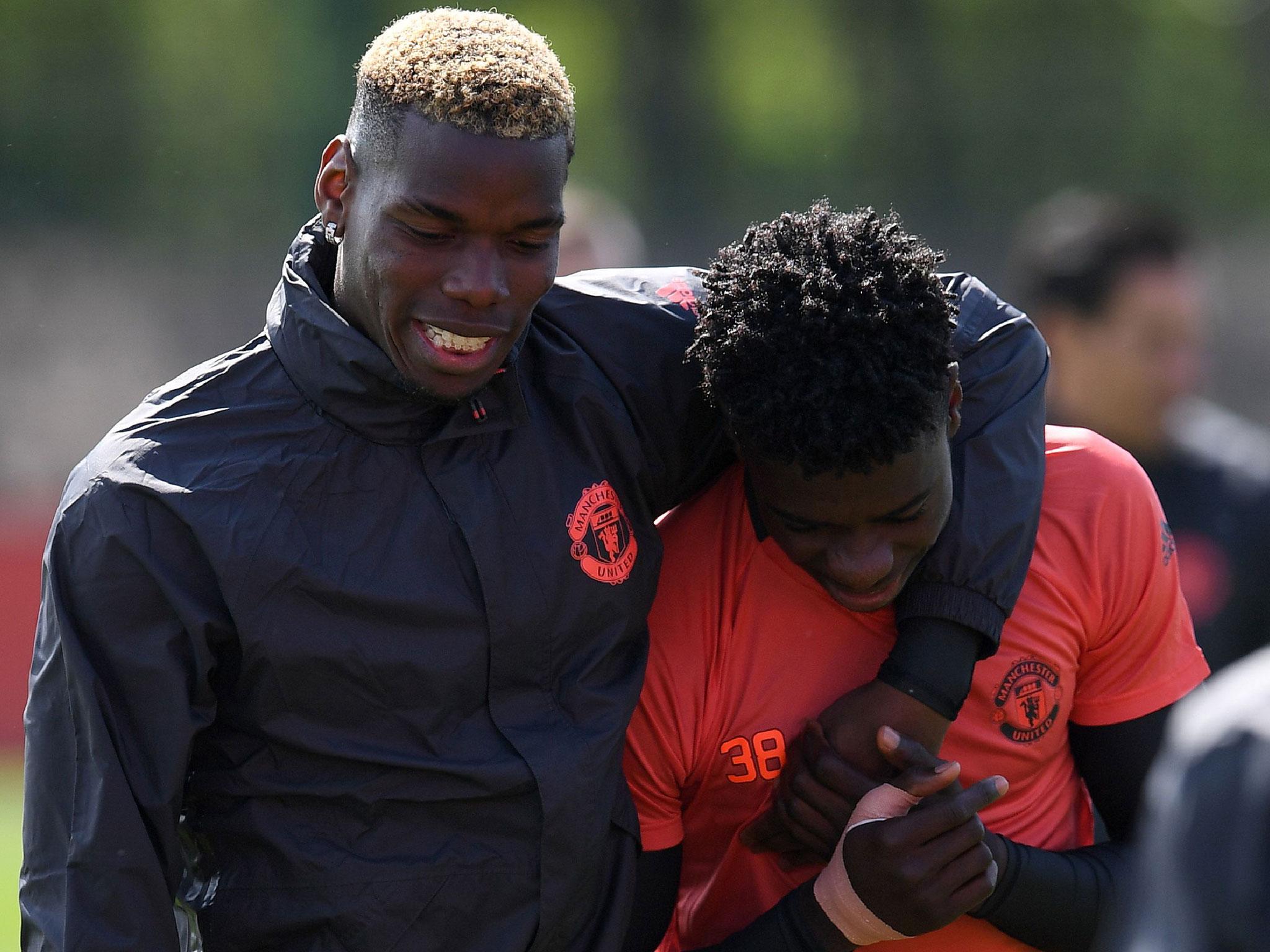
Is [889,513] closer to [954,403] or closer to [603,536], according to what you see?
[954,403]

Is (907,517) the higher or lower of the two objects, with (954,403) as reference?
lower

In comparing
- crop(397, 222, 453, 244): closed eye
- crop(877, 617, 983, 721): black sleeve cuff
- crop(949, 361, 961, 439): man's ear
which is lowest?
crop(877, 617, 983, 721): black sleeve cuff

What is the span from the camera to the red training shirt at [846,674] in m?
2.47

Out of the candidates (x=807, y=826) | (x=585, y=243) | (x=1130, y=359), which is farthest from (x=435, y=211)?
(x=585, y=243)

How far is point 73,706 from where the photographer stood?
6.97 ft

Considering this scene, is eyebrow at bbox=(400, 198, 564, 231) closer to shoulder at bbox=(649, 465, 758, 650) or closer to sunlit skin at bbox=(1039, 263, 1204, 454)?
shoulder at bbox=(649, 465, 758, 650)

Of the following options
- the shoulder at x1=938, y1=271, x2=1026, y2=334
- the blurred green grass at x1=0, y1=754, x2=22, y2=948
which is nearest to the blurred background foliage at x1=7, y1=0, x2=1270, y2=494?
the blurred green grass at x1=0, y1=754, x2=22, y2=948

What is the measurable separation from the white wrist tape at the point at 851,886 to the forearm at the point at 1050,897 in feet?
0.57

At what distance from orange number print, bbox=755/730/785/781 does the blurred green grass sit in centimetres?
398

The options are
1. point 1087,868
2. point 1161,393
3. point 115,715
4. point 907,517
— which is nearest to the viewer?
point 115,715

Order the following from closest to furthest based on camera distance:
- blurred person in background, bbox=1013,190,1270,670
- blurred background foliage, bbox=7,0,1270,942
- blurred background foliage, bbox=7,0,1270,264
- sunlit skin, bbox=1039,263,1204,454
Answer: blurred person in background, bbox=1013,190,1270,670 < sunlit skin, bbox=1039,263,1204,454 < blurred background foliage, bbox=7,0,1270,942 < blurred background foliage, bbox=7,0,1270,264

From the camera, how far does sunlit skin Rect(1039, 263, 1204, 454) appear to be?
14.2 feet

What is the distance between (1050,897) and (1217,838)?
4.20 feet

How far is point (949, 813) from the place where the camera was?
2.29 metres
